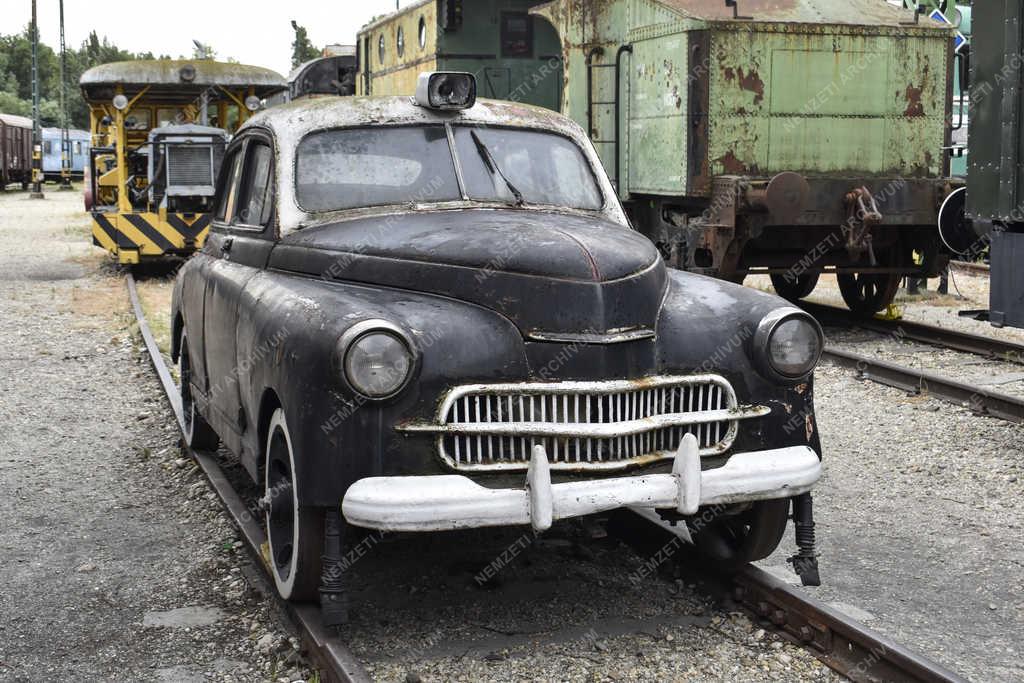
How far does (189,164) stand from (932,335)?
10429mm

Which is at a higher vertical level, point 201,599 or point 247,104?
point 247,104

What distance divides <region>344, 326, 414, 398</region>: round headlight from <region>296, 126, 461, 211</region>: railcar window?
4.59 ft

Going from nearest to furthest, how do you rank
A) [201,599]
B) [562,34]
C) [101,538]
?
[201,599], [101,538], [562,34]

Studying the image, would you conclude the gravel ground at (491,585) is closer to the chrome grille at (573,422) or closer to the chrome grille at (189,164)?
the chrome grille at (573,422)

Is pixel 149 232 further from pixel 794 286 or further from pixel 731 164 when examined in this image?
pixel 731 164

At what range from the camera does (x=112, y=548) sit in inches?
214

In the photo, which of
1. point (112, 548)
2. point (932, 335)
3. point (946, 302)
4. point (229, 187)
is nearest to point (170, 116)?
point (946, 302)

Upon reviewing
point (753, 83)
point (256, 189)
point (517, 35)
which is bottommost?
point (256, 189)

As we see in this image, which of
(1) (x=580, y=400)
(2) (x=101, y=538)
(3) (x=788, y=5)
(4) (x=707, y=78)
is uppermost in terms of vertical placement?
(3) (x=788, y=5)

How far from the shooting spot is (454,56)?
Result: 1480 centimetres

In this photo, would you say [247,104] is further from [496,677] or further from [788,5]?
[496,677]

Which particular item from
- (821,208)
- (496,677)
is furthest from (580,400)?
(821,208)

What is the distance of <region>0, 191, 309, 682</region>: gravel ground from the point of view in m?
4.22

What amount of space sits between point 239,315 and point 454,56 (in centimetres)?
1038
